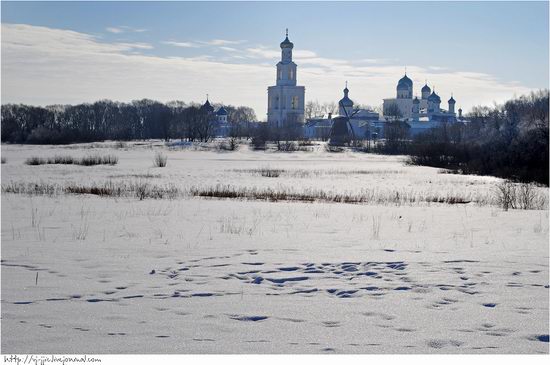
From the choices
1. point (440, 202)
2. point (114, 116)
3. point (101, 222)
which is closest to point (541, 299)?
point (101, 222)

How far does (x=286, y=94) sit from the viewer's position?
4262 inches

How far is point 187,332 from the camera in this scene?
547 centimetres

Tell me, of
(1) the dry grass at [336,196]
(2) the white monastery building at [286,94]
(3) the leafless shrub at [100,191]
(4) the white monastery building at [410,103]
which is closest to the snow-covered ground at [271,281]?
(3) the leafless shrub at [100,191]

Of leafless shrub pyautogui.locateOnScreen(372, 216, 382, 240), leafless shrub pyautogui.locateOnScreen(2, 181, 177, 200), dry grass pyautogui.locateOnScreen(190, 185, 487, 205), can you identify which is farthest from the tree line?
leafless shrub pyautogui.locateOnScreen(372, 216, 382, 240)

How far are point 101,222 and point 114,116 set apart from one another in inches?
3953

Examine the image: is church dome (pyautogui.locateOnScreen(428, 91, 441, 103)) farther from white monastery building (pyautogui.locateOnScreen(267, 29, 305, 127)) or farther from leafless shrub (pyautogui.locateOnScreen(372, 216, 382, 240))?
leafless shrub (pyautogui.locateOnScreen(372, 216, 382, 240))

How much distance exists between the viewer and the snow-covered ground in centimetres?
535

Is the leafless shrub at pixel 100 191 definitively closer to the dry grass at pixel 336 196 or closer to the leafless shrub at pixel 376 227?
the dry grass at pixel 336 196

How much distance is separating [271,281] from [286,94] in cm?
10211

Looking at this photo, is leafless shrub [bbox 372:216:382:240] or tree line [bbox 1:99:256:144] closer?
leafless shrub [bbox 372:216:382:240]

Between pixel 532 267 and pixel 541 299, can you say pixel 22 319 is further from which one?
pixel 532 267

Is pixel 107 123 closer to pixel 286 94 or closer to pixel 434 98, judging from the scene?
pixel 286 94

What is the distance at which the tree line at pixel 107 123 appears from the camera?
244 ft

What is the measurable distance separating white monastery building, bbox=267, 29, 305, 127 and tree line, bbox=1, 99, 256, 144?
7.83 meters
